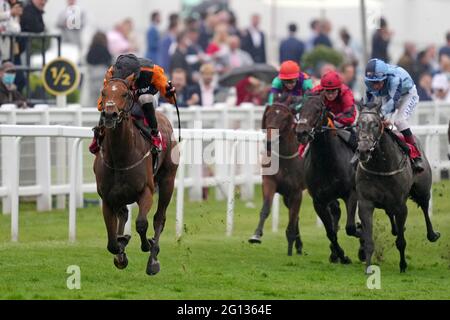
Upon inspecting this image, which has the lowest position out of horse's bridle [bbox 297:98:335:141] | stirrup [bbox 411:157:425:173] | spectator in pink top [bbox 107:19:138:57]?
stirrup [bbox 411:157:425:173]

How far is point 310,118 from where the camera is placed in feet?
40.5

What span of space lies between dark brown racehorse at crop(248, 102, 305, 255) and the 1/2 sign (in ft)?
11.8

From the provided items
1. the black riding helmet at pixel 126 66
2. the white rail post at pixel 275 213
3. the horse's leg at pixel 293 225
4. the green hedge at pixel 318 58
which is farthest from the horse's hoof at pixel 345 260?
the green hedge at pixel 318 58

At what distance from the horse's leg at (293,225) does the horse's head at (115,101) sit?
315 centimetres

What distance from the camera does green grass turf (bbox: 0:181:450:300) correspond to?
10.2 m

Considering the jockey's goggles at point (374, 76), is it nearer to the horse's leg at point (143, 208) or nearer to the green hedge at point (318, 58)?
the horse's leg at point (143, 208)

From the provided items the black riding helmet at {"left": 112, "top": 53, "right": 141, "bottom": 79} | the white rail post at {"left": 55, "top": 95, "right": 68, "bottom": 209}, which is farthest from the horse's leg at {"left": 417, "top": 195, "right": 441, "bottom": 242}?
the white rail post at {"left": 55, "top": 95, "right": 68, "bottom": 209}

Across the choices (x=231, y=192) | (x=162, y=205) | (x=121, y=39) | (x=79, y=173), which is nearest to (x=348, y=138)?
(x=231, y=192)

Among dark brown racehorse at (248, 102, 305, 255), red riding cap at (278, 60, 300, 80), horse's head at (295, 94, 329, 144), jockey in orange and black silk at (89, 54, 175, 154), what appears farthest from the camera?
red riding cap at (278, 60, 300, 80)

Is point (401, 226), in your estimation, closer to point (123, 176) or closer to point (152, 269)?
point (152, 269)

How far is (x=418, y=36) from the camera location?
3216cm

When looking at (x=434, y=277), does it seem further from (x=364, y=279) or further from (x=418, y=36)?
(x=418, y=36)

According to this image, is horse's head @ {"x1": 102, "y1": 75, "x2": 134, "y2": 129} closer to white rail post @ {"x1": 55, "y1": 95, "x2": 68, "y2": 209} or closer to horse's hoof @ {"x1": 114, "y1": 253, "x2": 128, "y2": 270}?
horse's hoof @ {"x1": 114, "y1": 253, "x2": 128, "y2": 270}

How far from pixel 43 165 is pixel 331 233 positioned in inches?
146
